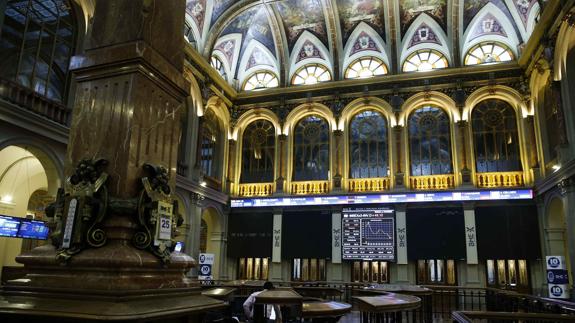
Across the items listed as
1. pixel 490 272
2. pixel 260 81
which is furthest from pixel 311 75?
pixel 490 272

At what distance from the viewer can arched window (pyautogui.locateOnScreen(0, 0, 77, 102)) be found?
35.5 ft

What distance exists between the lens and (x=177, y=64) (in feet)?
13.7

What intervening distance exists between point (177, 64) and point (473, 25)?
18.1m

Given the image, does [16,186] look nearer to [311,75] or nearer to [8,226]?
[8,226]

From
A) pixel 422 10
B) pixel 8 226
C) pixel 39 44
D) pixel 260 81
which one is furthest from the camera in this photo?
pixel 260 81

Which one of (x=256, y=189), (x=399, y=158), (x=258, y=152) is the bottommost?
(x=256, y=189)

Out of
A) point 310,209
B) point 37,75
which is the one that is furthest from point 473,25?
point 37,75

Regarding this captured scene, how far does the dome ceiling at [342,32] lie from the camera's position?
18.1 meters

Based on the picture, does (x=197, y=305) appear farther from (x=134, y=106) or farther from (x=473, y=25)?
(x=473, y=25)

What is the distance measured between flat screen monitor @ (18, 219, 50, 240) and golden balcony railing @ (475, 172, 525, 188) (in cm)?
1591

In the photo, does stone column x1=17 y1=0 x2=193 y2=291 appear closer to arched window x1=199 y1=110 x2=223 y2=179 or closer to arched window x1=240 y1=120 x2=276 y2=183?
arched window x1=199 y1=110 x2=223 y2=179

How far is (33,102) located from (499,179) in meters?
16.9

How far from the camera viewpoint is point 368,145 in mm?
19391

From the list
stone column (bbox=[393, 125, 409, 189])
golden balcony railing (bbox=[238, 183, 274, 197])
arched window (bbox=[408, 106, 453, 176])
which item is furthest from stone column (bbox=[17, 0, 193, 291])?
golden balcony railing (bbox=[238, 183, 274, 197])
